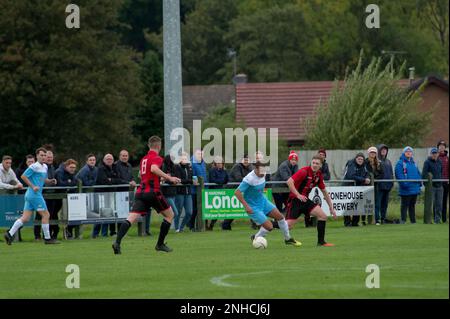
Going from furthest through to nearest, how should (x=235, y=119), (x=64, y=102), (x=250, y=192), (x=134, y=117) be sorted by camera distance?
(x=134, y=117)
(x=235, y=119)
(x=64, y=102)
(x=250, y=192)

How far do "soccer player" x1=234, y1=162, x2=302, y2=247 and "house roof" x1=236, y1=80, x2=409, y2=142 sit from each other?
37344 mm

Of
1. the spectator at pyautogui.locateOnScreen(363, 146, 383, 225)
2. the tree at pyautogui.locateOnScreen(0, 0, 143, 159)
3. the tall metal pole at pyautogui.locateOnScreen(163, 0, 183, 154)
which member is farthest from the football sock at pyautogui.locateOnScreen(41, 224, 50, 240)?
the tree at pyautogui.locateOnScreen(0, 0, 143, 159)

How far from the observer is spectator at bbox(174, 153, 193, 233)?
27.0 m

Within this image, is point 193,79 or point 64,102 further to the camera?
point 193,79

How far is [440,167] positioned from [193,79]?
211 ft

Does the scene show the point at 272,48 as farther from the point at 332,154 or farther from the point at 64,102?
the point at 332,154

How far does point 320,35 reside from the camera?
81.8m

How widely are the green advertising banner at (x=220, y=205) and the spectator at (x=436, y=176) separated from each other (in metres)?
4.88

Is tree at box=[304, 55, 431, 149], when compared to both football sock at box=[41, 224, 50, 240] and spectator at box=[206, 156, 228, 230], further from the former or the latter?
football sock at box=[41, 224, 50, 240]

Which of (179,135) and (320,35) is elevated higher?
(320,35)

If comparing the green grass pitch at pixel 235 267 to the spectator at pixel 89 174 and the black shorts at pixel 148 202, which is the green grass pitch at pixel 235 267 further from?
the spectator at pixel 89 174

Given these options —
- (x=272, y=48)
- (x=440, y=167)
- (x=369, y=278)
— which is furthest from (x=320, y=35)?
(x=369, y=278)

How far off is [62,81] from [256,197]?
3444 centimetres
